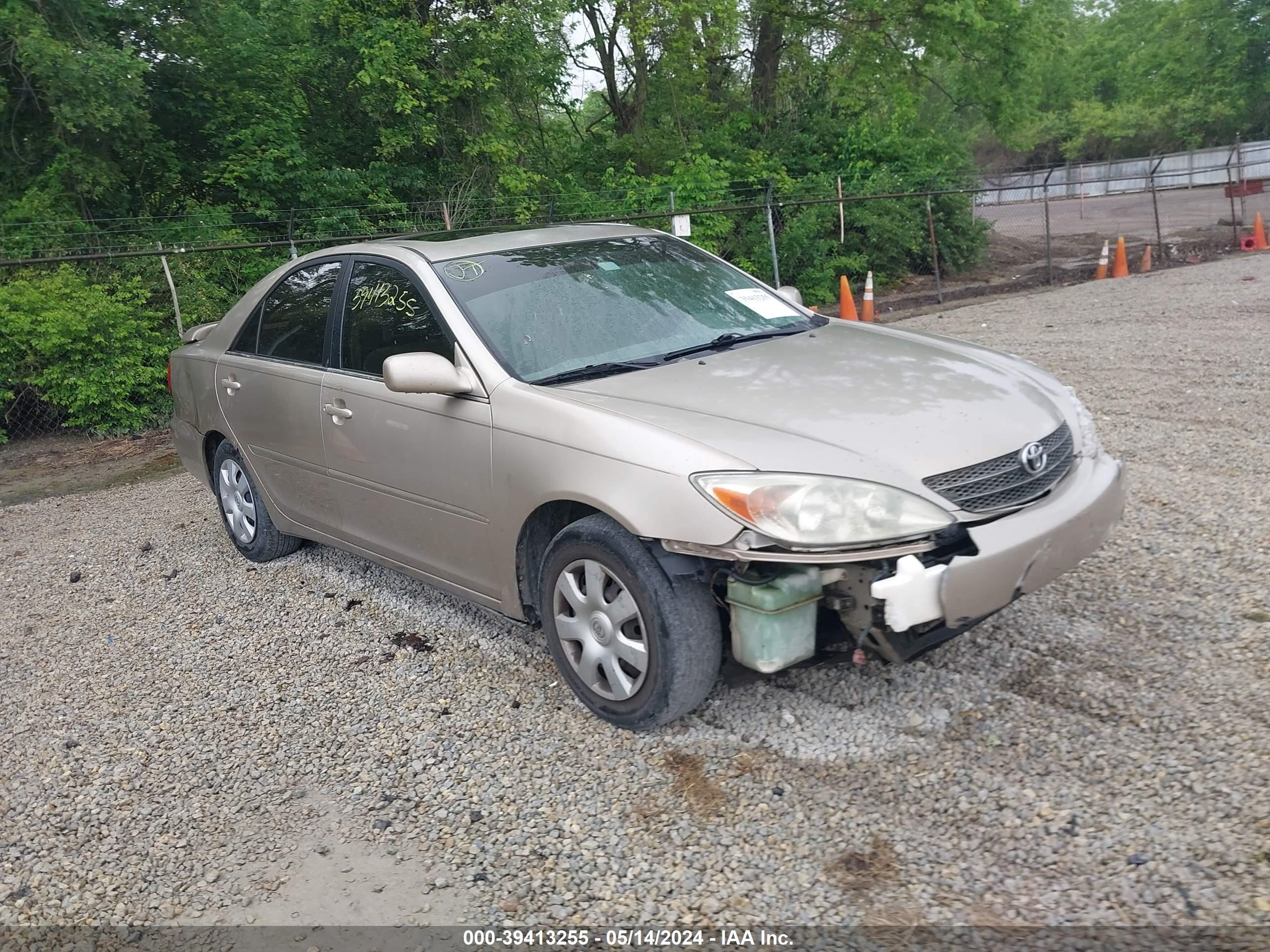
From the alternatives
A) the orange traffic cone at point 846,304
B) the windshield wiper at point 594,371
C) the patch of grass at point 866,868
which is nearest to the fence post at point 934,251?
the orange traffic cone at point 846,304

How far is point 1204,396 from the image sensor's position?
24.5 ft

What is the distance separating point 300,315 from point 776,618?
3.01 m

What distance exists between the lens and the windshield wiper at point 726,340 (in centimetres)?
403

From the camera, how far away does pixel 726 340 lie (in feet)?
13.7

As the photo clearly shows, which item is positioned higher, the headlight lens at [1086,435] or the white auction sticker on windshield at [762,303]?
the white auction sticker on windshield at [762,303]

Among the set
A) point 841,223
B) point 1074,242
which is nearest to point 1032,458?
point 841,223

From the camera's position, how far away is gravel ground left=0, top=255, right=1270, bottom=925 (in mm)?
2729

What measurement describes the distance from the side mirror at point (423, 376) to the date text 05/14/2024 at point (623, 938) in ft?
6.06

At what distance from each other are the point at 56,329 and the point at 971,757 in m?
8.86

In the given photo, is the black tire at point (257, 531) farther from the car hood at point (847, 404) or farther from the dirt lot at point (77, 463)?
the dirt lot at point (77, 463)

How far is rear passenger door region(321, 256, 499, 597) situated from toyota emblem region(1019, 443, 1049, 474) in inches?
71.3

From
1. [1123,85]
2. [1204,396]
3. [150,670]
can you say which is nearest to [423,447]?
[150,670]

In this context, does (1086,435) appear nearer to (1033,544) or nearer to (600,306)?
(1033,544)

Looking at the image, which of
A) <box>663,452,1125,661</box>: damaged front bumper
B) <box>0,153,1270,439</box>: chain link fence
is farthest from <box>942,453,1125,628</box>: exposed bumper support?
<box>0,153,1270,439</box>: chain link fence
